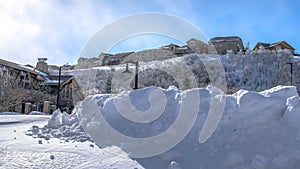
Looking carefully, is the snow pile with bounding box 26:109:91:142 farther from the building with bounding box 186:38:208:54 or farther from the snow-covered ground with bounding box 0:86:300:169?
the building with bounding box 186:38:208:54

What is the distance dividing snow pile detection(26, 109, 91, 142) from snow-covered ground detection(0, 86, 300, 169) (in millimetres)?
21

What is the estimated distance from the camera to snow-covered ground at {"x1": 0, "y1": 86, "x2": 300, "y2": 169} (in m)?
4.24

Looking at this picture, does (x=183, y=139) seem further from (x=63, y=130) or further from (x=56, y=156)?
(x=63, y=130)

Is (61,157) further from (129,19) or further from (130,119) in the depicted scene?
(129,19)

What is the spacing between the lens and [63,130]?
18.8 feet

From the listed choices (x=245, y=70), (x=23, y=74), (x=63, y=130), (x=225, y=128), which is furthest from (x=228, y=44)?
(x=225, y=128)

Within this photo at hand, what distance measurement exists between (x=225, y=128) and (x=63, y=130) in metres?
2.87

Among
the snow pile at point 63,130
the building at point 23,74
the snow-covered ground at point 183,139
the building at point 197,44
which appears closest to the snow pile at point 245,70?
the building at point 197,44

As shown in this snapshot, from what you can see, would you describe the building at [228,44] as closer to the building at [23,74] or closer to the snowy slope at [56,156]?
the building at [23,74]

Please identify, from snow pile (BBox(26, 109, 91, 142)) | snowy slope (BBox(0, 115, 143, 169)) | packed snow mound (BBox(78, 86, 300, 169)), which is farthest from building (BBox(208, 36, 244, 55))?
snowy slope (BBox(0, 115, 143, 169))

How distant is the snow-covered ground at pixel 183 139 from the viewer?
4.24 meters

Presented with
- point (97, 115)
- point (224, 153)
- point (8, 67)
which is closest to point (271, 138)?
point (224, 153)

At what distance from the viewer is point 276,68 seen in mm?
35531

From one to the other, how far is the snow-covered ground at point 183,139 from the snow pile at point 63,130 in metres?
0.02
